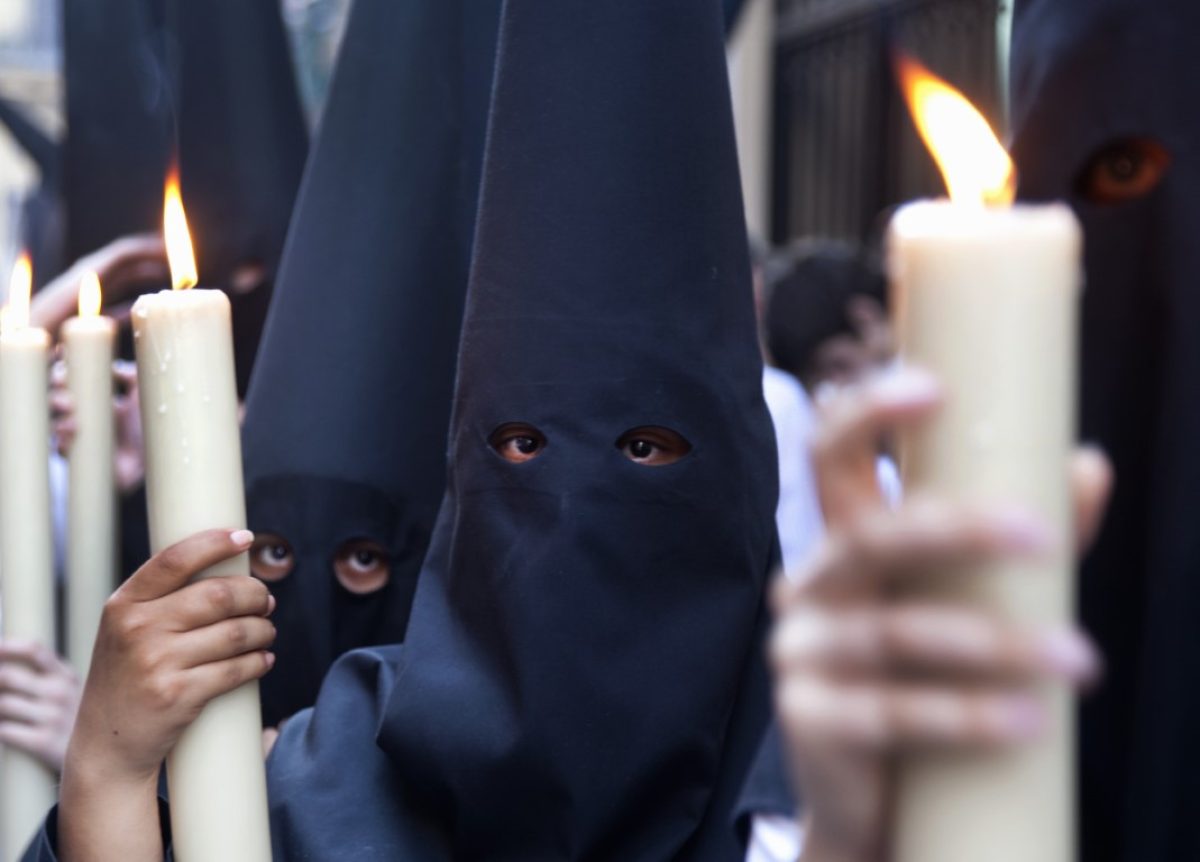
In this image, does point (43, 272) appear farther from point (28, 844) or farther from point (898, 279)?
point (898, 279)

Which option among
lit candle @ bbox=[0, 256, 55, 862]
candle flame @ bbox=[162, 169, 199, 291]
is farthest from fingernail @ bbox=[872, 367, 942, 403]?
lit candle @ bbox=[0, 256, 55, 862]

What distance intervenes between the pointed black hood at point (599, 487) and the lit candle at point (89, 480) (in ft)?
1.29

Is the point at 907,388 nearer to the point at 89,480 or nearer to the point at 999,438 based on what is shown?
the point at 999,438

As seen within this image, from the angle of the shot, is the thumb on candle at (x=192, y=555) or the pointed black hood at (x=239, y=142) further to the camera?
the pointed black hood at (x=239, y=142)

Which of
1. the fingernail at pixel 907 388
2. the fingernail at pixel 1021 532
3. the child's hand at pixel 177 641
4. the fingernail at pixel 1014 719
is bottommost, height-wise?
the child's hand at pixel 177 641

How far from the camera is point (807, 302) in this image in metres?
4.09

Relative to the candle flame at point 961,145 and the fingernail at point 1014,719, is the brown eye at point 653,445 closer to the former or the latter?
the candle flame at point 961,145

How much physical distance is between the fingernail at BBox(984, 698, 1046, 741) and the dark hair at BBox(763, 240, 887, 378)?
3.42 meters

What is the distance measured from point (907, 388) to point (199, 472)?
71 centimetres

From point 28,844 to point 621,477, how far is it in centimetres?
77

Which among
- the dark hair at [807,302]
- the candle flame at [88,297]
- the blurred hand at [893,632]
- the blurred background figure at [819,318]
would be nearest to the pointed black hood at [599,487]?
the candle flame at [88,297]

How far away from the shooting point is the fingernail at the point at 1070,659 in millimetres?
585

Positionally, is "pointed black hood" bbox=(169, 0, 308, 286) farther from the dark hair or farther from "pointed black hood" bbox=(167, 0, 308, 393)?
the dark hair

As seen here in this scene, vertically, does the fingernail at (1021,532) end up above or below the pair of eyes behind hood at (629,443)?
above
